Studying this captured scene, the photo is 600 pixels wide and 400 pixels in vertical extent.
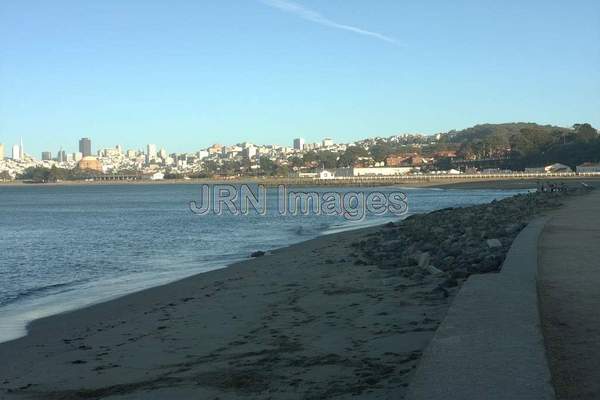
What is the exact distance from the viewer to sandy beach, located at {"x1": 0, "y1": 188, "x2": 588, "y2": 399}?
18.6 feet

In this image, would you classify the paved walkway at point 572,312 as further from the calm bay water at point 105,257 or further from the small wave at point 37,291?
the small wave at point 37,291

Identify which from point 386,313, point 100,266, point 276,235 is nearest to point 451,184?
point 276,235

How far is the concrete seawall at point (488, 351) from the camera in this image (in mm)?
4043

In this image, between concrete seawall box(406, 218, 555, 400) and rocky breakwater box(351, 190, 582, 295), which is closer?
concrete seawall box(406, 218, 555, 400)

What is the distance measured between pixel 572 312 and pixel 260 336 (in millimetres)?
3121

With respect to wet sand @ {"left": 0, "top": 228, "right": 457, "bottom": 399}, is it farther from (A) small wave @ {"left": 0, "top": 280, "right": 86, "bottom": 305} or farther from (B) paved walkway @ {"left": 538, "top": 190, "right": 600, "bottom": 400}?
(A) small wave @ {"left": 0, "top": 280, "right": 86, "bottom": 305}

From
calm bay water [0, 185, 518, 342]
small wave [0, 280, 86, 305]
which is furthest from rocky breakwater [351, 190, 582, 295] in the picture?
small wave [0, 280, 86, 305]

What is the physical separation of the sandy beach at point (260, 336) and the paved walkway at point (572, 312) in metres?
0.94

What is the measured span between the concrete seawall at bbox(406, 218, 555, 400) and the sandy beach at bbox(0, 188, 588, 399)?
0.43 m

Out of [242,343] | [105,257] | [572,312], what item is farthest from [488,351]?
[105,257]

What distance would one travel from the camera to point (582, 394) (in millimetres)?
4402

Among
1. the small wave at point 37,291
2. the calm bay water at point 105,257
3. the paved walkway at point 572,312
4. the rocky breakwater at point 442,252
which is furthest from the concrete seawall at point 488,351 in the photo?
the small wave at point 37,291

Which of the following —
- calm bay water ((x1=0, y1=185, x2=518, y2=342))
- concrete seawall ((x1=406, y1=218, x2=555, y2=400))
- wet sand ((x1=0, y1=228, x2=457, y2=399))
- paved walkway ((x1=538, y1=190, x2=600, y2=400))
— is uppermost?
concrete seawall ((x1=406, y1=218, x2=555, y2=400))

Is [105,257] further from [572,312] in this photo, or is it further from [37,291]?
[572,312]
